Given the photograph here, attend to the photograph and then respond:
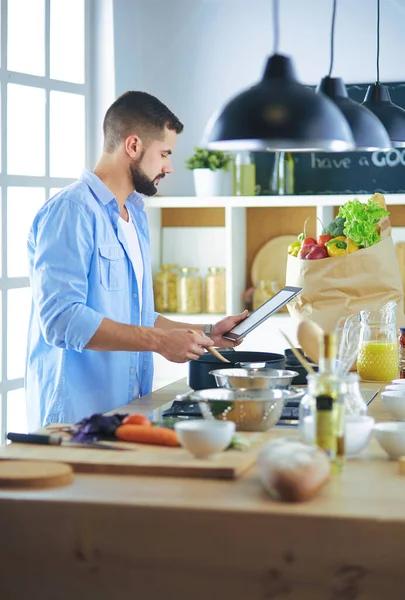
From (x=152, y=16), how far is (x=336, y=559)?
159 inches

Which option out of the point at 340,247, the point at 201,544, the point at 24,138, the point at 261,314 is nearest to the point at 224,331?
the point at 261,314

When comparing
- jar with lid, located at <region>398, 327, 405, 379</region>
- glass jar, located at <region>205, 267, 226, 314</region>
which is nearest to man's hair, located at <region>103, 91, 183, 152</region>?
jar with lid, located at <region>398, 327, 405, 379</region>

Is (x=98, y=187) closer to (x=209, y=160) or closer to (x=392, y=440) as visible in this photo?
(x=392, y=440)

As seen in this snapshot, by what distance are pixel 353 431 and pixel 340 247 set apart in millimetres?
1571

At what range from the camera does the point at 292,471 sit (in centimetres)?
163

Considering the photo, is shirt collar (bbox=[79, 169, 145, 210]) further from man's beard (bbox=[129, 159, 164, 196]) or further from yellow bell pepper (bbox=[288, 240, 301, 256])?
yellow bell pepper (bbox=[288, 240, 301, 256])

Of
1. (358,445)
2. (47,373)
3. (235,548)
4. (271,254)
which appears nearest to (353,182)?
(271,254)

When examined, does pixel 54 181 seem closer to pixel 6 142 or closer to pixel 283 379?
pixel 6 142

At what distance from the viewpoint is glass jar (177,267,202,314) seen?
501 centimetres

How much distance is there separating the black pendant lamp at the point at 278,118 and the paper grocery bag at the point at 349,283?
1165 mm

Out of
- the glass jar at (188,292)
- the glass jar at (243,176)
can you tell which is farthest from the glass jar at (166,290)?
the glass jar at (243,176)

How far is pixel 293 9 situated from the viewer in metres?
4.87

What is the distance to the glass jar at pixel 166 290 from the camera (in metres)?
5.08

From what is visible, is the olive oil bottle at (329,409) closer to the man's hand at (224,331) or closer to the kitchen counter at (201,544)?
the kitchen counter at (201,544)
